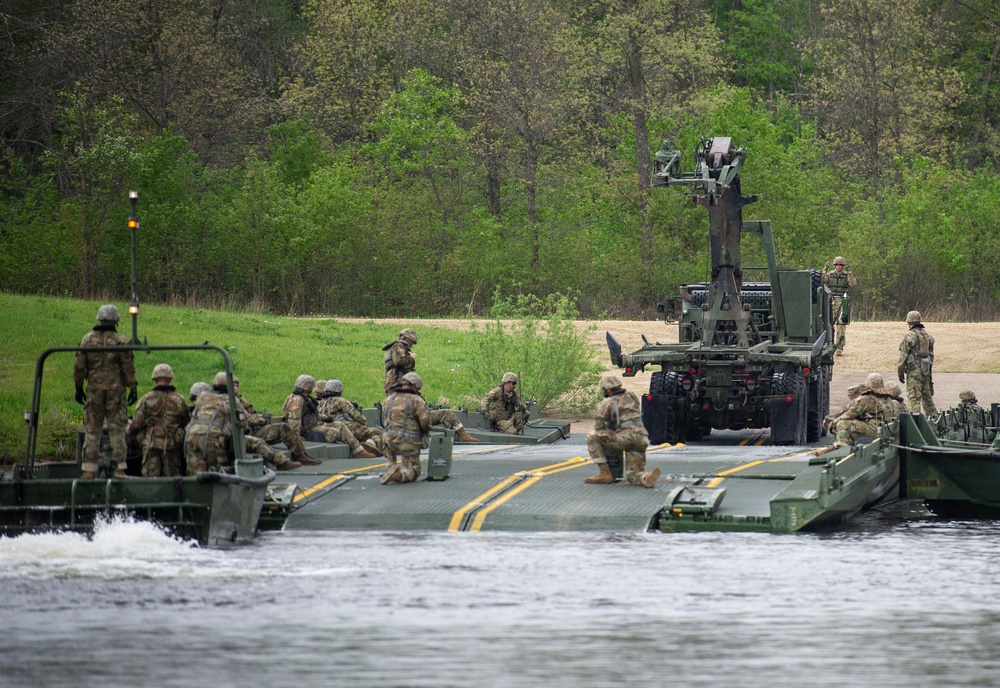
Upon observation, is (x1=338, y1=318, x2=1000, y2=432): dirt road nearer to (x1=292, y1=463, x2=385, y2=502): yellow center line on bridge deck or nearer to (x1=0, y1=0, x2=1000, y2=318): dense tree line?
(x1=0, y1=0, x2=1000, y2=318): dense tree line

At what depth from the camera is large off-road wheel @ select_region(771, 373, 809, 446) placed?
22.4 metres

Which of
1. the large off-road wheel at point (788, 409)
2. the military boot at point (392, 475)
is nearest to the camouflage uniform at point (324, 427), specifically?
the military boot at point (392, 475)

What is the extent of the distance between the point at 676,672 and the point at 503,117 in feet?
145

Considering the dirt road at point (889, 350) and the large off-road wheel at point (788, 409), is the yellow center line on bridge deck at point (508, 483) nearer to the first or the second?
the large off-road wheel at point (788, 409)

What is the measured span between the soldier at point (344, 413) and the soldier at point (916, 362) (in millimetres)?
8281

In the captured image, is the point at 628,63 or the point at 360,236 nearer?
the point at 360,236

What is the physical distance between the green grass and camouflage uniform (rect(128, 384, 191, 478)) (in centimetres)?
809

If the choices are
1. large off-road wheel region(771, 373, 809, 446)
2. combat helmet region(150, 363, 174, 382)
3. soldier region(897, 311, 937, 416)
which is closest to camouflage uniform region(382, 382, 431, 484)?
combat helmet region(150, 363, 174, 382)

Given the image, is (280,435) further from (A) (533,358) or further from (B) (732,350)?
(A) (533,358)

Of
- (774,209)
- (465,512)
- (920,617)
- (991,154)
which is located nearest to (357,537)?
(465,512)

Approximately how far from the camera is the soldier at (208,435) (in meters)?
16.2

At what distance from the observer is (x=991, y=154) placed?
57.1 m

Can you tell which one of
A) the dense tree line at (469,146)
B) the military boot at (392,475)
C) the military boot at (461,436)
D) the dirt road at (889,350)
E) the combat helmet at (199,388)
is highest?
the dense tree line at (469,146)

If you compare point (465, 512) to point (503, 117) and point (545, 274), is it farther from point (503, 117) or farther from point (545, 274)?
point (503, 117)
